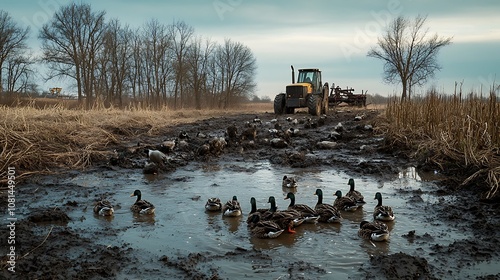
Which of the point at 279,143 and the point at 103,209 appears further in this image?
the point at 279,143

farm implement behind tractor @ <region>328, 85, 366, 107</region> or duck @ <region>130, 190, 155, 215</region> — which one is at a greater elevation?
→ farm implement behind tractor @ <region>328, 85, 366, 107</region>

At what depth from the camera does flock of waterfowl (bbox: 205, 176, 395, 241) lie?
5.76 meters

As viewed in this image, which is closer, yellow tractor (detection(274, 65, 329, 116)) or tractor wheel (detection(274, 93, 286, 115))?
yellow tractor (detection(274, 65, 329, 116))

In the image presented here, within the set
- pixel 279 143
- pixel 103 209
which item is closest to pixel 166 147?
pixel 279 143

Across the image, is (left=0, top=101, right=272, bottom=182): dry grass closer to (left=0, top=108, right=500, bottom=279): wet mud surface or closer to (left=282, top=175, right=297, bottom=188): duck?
(left=0, top=108, right=500, bottom=279): wet mud surface

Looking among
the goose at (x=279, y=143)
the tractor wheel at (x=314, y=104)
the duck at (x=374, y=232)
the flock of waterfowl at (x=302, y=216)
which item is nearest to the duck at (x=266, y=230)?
the flock of waterfowl at (x=302, y=216)

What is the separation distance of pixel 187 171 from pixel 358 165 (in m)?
4.64

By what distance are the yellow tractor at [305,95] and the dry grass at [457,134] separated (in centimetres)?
1479

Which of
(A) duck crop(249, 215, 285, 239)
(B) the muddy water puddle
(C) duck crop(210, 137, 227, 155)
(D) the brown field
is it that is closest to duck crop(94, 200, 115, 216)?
(B) the muddy water puddle

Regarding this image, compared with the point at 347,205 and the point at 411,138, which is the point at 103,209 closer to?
→ the point at 347,205

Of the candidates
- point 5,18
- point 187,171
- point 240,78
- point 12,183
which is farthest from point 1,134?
point 240,78

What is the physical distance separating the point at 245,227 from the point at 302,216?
2.95 feet

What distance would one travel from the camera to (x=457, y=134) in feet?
34.2

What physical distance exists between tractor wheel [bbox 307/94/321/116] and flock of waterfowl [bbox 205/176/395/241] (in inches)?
866
